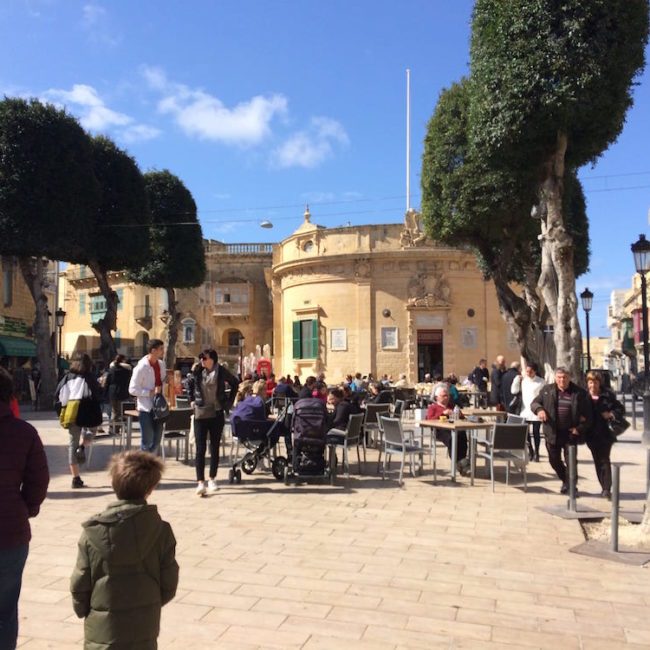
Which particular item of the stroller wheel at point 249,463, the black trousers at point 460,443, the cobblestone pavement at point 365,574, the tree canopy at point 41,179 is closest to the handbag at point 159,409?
the cobblestone pavement at point 365,574

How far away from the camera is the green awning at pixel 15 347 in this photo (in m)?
26.2

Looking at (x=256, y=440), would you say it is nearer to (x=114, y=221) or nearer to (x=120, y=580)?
(x=120, y=580)

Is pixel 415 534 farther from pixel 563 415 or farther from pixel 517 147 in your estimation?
pixel 517 147

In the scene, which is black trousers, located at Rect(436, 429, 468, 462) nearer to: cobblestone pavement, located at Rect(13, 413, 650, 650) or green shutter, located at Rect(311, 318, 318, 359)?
cobblestone pavement, located at Rect(13, 413, 650, 650)

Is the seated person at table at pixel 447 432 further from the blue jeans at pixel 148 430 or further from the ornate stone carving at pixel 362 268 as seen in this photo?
the ornate stone carving at pixel 362 268

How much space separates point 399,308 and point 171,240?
34.4 feet

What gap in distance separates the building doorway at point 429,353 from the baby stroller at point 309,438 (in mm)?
20139

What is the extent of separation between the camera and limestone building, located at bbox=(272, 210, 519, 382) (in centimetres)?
2761

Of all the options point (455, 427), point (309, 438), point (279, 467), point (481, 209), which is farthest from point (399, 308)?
point (309, 438)

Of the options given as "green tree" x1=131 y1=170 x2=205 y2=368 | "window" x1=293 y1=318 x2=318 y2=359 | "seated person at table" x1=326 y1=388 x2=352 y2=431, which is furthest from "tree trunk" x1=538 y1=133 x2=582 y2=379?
"green tree" x1=131 y1=170 x2=205 y2=368

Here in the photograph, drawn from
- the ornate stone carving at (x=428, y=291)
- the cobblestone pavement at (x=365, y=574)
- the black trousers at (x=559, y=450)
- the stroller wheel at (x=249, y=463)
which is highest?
the ornate stone carving at (x=428, y=291)

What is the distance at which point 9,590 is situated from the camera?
275 cm

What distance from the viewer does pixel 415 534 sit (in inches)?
232

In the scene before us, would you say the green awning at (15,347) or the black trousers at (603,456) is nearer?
the black trousers at (603,456)
